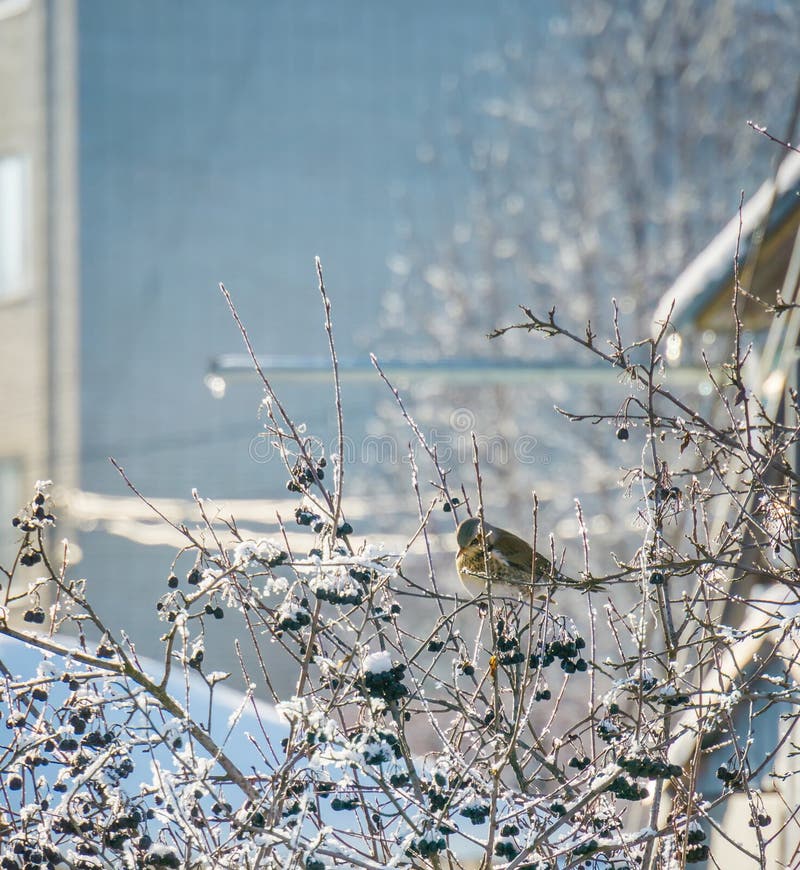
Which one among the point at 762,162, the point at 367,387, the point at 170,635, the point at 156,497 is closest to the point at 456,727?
the point at 170,635

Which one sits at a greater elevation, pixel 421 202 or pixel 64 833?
pixel 421 202

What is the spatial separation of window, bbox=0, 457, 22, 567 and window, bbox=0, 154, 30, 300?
185cm

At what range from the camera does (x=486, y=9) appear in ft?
50.7

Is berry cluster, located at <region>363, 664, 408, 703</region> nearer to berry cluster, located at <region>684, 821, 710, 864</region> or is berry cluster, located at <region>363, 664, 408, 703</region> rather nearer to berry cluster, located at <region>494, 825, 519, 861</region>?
berry cluster, located at <region>494, 825, 519, 861</region>

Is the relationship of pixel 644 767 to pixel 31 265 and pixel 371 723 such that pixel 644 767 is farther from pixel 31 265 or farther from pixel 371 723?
pixel 31 265

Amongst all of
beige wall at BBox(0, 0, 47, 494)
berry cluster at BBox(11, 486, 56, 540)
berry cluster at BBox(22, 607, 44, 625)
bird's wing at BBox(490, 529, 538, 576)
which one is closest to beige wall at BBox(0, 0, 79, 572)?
beige wall at BBox(0, 0, 47, 494)

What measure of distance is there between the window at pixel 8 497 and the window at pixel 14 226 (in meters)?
1.85

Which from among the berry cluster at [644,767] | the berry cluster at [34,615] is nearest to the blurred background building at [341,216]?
the berry cluster at [34,615]

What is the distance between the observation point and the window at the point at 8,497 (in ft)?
43.1

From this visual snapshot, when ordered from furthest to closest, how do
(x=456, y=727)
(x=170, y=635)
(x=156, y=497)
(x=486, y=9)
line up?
1. (x=486, y=9)
2. (x=156, y=497)
3. (x=456, y=727)
4. (x=170, y=635)

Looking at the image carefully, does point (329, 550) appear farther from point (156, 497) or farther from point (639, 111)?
point (639, 111)

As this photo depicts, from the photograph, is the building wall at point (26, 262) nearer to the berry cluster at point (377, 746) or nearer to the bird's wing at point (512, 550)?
the bird's wing at point (512, 550)

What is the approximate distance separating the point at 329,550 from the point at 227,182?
12259mm

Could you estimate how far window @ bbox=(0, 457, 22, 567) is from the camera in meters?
13.1
